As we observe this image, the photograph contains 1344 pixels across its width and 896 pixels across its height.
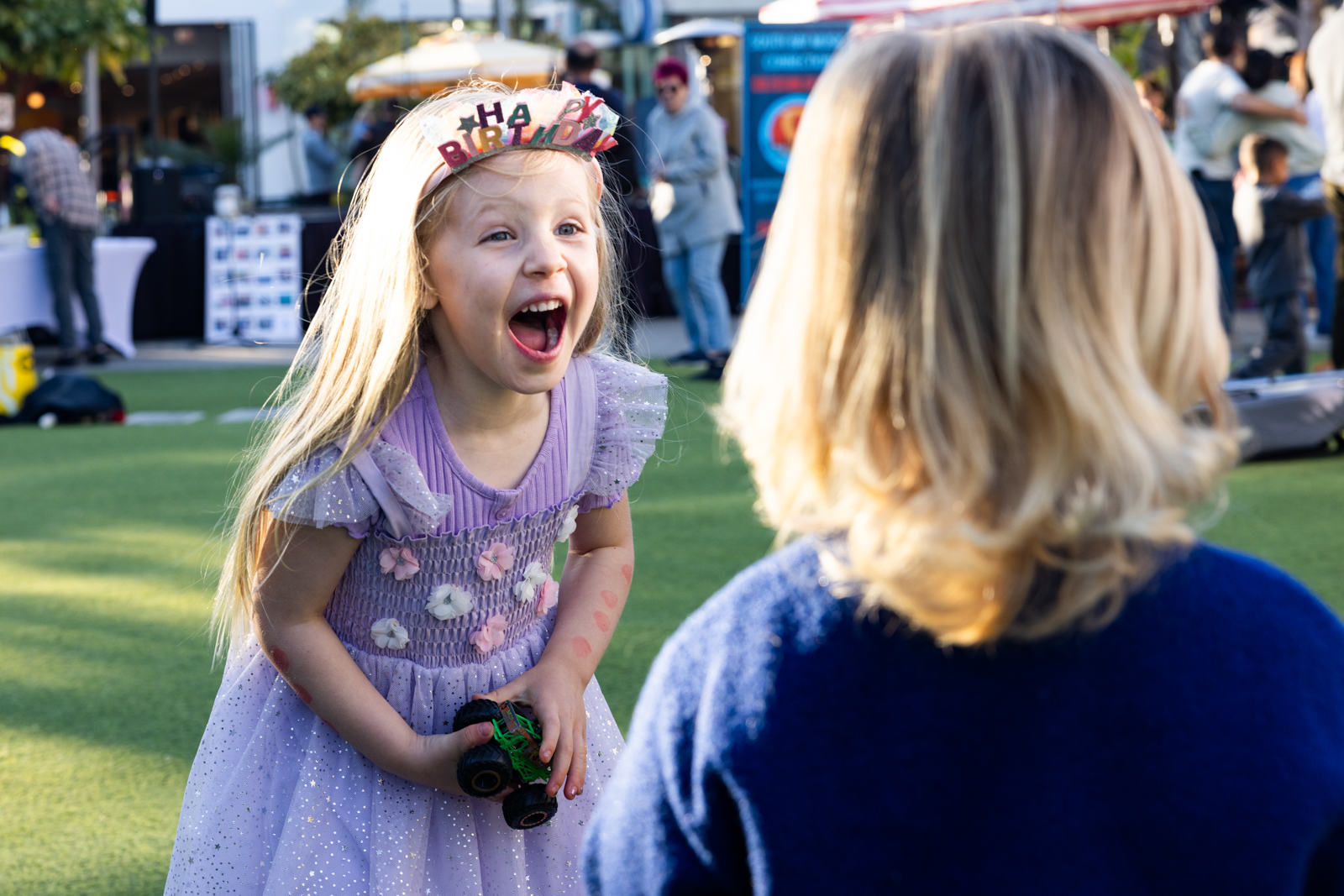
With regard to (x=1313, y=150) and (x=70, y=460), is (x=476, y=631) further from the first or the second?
(x=1313, y=150)

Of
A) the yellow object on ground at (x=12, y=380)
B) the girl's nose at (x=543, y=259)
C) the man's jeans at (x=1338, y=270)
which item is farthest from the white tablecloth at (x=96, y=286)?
the girl's nose at (x=543, y=259)

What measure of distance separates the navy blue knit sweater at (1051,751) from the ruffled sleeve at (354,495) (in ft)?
2.52

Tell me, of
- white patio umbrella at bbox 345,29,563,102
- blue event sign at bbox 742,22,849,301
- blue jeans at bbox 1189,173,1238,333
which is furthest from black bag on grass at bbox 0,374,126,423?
white patio umbrella at bbox 345,29,563,102

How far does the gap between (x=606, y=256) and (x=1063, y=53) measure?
1040 mm

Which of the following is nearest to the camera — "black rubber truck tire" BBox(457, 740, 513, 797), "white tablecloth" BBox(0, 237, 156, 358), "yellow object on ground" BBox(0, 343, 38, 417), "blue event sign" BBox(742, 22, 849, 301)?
"black rubber truck tire" BBox(457, 740, 513, 797)

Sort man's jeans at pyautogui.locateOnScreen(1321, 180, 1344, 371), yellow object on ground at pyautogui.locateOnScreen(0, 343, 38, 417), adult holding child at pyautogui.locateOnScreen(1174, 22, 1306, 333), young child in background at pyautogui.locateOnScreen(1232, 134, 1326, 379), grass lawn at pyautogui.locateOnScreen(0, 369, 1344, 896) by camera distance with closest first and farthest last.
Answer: grass lawn at pyautogui.locateOnScreen(0, 369, 1344, 896)
man's jeans at pyautogui.locateOnScreen(1321, 180, 1344, 371)
young child in background at pyautogui.locateOnScreen(1232, 134, 1326, 379)
adult holding child at pyautogui.locateOnScreen(1174, 22, 1306, 333)
yellow object on ground at pyautogui.locateOnScreen(0, 343, 38, 417)

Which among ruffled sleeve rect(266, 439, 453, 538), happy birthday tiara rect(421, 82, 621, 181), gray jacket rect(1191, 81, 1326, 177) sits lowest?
ruffled sleeve rect(266, 439, 453, 538)

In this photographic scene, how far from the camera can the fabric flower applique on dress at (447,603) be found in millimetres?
1742

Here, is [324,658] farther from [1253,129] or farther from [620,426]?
[1253,129]

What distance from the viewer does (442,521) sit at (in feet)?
5.63

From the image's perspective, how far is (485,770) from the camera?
5.19 feet

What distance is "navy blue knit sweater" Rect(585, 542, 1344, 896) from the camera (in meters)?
0.89

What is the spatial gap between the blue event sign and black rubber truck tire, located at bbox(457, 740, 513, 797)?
782 cm

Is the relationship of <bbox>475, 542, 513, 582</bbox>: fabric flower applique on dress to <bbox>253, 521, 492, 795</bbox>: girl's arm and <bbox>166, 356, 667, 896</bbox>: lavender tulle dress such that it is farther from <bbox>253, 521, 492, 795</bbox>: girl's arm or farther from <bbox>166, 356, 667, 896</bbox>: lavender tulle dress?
<bbox>253, 521, 492, 795</bbox>: girl's arm
